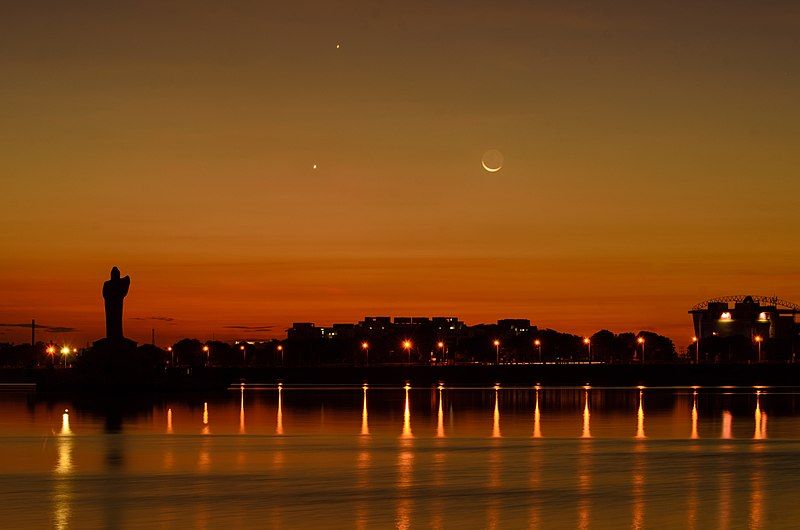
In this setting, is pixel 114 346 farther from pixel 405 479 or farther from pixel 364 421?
pixel 405 479

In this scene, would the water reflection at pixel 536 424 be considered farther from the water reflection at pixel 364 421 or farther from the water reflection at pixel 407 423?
the water reflection at pixel 364 421

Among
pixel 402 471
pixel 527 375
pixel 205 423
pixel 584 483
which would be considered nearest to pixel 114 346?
pixel 205 423

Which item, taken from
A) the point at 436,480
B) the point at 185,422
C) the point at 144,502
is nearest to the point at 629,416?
the point at 185,422

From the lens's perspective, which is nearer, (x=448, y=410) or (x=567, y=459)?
(x=567, y=459)

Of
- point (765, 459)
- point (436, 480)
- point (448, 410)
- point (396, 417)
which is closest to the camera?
point (436, 480)

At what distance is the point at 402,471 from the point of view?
1438 inches

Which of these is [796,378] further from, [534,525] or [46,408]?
[534,525]

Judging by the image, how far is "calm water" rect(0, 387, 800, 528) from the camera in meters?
27.1

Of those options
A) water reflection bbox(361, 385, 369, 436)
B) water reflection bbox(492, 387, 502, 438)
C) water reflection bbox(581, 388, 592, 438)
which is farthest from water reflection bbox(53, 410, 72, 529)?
water reflection bbox(581, 388, 592, 438)

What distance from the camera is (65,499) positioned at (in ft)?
98.3

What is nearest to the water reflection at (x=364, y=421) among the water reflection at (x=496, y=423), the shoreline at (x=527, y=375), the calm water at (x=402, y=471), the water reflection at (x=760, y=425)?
the calm water at (x=402, y=471)

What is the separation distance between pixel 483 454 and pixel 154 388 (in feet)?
210

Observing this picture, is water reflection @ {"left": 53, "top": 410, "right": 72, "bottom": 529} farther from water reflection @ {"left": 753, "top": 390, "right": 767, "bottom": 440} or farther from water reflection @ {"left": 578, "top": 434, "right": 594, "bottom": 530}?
water reflection @ {"left": 753, "top": 390, "right": 767, "bottom": 440}

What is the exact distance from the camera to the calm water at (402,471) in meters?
27.1
